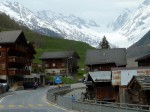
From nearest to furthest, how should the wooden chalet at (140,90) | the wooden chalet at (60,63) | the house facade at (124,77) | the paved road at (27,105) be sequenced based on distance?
the wooden chalet at (140,90), the paved road at (27,105), the house facade at (124,77), the wooden chalet at (60,63)

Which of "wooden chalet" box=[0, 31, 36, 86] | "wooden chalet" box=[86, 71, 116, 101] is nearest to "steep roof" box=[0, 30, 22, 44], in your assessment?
"wooden chalet" box=[0, 31, 36, 86]

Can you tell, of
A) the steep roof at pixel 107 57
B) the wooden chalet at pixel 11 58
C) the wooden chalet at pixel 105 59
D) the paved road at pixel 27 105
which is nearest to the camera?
the paved road at pixel 27 105

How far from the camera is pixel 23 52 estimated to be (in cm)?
11381

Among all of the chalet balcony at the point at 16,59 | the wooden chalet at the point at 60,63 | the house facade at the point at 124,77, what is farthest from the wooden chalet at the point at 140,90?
the wooden chalet at the point at 60,63

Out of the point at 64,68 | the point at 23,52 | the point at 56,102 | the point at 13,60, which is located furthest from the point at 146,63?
the point at 64,68

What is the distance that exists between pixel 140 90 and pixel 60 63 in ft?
360

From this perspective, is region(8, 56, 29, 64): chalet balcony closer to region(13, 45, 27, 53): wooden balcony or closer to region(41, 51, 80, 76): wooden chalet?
region(13, 45, 27, 53): wooden balcony

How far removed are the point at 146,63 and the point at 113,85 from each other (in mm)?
6745

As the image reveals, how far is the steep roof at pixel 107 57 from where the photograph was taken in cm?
9679

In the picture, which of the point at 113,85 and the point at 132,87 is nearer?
the point at 132,87

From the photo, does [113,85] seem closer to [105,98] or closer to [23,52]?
[105,98]

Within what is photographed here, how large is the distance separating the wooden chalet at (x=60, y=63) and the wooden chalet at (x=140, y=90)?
103 metres

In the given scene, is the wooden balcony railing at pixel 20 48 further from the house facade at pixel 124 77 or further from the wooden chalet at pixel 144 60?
the house facade at pixel 124 77

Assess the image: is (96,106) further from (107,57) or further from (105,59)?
(107,57)
